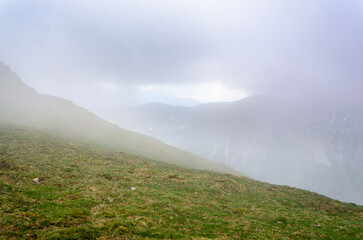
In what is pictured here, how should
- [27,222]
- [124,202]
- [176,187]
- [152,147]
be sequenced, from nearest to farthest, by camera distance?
[27,222]
[124,202]
[176,187]
[152,147]

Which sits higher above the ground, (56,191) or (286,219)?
(286,219)

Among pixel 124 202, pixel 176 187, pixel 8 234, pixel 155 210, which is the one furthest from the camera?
pixel 176 187

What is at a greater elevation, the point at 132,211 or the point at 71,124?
the point at 71,124

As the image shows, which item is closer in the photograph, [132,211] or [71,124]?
[132,211]

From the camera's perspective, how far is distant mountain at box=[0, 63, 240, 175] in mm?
119688

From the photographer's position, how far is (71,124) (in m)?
144

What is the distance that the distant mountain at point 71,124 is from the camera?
119688mm

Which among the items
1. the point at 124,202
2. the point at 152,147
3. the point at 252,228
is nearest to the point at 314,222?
the point at 252,228

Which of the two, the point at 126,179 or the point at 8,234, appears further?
the point at 126,179

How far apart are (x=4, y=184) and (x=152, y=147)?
359 feet

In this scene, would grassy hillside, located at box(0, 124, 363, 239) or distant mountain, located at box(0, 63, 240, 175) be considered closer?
grassy hillside, located at box(0, 124, 363, 239)

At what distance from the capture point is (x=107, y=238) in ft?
52.4

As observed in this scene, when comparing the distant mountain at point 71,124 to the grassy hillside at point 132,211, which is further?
the distant mountain at point 71,124

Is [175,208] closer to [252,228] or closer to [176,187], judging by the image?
[252,228]
